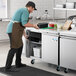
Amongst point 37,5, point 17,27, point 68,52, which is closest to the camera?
point 68,52

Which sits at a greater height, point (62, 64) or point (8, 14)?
point (8, 14)

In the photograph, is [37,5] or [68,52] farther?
[37,5]

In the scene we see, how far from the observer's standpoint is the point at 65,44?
15.6 feet

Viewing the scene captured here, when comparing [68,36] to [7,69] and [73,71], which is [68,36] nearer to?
[73,71]

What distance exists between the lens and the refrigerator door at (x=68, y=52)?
464 cm

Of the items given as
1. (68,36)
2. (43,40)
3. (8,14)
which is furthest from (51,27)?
(8,14)

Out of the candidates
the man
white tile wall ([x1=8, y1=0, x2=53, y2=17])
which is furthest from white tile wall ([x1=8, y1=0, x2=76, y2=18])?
the man

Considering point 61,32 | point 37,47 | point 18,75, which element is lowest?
point 18,75

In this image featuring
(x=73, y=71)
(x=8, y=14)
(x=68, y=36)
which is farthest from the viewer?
(x=8, y=14)

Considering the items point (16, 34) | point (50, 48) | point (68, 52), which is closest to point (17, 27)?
point (16, 34)

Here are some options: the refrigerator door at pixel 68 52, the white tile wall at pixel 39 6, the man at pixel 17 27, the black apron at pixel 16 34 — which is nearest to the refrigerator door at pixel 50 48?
the refrigerator door at pixel 68 52

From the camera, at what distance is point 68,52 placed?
4.72m

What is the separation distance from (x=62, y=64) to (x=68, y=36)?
0.57 m

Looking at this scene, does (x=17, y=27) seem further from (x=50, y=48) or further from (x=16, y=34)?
(x=50, y=48)
